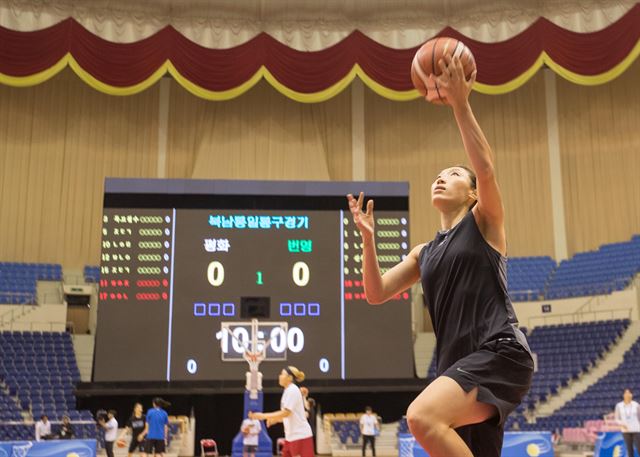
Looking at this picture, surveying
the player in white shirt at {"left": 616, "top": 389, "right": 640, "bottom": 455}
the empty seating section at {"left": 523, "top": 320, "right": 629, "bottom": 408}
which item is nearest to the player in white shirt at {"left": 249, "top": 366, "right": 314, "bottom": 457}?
the player in white shirt at {"left": 616, "top": 389, "right": 640, "bottom": 455}

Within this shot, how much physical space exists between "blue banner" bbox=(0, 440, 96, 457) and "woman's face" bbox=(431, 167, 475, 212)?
32.3ft

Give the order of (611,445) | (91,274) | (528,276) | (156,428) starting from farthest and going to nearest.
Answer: (528,276) < (91,274) < (611,445) < (156,428)

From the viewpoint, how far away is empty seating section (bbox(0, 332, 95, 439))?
17.2 meters

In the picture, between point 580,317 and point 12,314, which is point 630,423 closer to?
point 580,317

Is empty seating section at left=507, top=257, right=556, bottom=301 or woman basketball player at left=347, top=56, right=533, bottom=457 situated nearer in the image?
woman basketball player at left=347, top=56, right=533, bottom=457

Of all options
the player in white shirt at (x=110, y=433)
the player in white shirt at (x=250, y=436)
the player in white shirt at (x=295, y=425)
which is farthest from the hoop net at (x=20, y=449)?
the player in white shirt at (x=295, y=425)

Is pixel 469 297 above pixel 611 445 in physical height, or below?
above

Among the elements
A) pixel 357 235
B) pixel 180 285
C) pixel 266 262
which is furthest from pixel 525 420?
pixel 180 285

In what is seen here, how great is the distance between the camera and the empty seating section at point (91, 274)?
885 inches

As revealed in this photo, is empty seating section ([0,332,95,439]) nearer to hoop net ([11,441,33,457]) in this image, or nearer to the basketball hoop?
the basketball hoop

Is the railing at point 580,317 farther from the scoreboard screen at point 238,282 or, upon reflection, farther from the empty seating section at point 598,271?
the scoreboard screen at point 238,282

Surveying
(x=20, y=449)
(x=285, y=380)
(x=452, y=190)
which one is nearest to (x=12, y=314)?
(x=20, y=449)

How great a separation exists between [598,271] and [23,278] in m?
16.7

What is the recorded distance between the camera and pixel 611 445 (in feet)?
43.1
